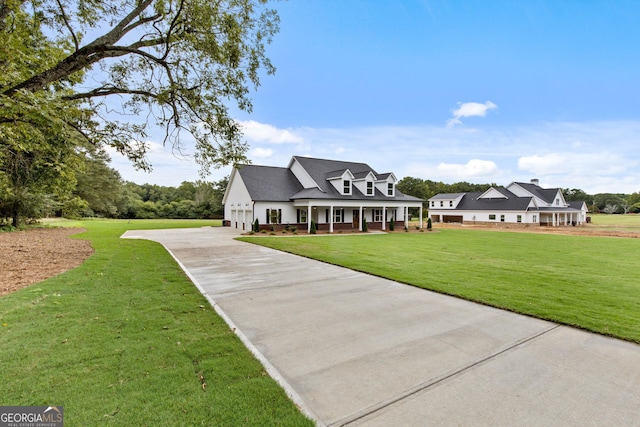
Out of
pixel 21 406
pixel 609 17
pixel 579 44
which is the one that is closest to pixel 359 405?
pixel 21 406

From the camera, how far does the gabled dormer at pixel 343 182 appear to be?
25.4 m

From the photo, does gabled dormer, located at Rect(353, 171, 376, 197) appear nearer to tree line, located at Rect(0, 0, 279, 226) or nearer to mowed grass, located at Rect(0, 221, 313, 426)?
tree line, located at Rect(0, 0, 279, 226)

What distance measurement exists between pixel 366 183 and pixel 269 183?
8.83 metres

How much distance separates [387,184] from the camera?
91.1ft

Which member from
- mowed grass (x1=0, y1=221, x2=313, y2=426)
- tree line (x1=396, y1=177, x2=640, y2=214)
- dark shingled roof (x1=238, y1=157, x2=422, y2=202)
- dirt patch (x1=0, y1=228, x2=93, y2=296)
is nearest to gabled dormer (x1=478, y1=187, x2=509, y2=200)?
tree line (x1=396, y1=177, x2=640, y2=214)

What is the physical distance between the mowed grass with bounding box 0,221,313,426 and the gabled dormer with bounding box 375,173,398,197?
2393 centimetres

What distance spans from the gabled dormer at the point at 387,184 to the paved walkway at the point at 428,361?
22253 mm

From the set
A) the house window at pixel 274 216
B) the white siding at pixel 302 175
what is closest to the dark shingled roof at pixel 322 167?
the white siding at pixel 302 175

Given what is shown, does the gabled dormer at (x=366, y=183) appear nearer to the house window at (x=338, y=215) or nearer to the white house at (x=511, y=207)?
the house window at (x=338, y=215)

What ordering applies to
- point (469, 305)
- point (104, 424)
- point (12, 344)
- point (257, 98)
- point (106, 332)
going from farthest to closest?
point (257, 98) → point (469, 305) → point (106, 332) → point (12, 344) → point (104, 424)

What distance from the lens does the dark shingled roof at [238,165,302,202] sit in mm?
24203

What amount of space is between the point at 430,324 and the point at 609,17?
16.2m

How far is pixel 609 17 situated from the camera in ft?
39.9

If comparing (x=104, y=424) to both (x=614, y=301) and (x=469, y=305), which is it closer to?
(x=469, y=305)
